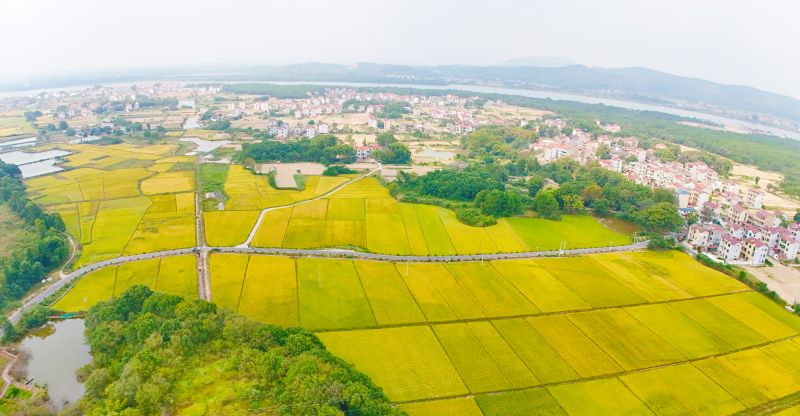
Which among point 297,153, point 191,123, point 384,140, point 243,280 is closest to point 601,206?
point 243,280

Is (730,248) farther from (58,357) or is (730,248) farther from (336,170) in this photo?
(58,357)

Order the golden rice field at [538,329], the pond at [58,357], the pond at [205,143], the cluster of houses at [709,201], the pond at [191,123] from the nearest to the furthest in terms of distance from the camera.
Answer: the golden rice field at [538,329] < the pond at [58,357] < the cluster of houses at [709,201] < the pond at [205,143] < the pond at [191,123]

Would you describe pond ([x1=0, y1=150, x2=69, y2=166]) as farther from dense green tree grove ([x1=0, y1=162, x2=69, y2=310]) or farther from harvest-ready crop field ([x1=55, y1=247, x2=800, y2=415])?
harvest-ready crop field ([x1=55, y1=247, x2=800, y2=415])

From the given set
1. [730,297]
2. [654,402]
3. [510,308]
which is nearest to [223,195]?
[510,308]

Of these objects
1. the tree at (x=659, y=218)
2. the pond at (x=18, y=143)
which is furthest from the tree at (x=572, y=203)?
the pond at (x=18, y=143)

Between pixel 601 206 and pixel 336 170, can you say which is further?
pixel 336 170

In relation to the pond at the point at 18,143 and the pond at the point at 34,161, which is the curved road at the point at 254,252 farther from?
the pond at the point at 18,143
